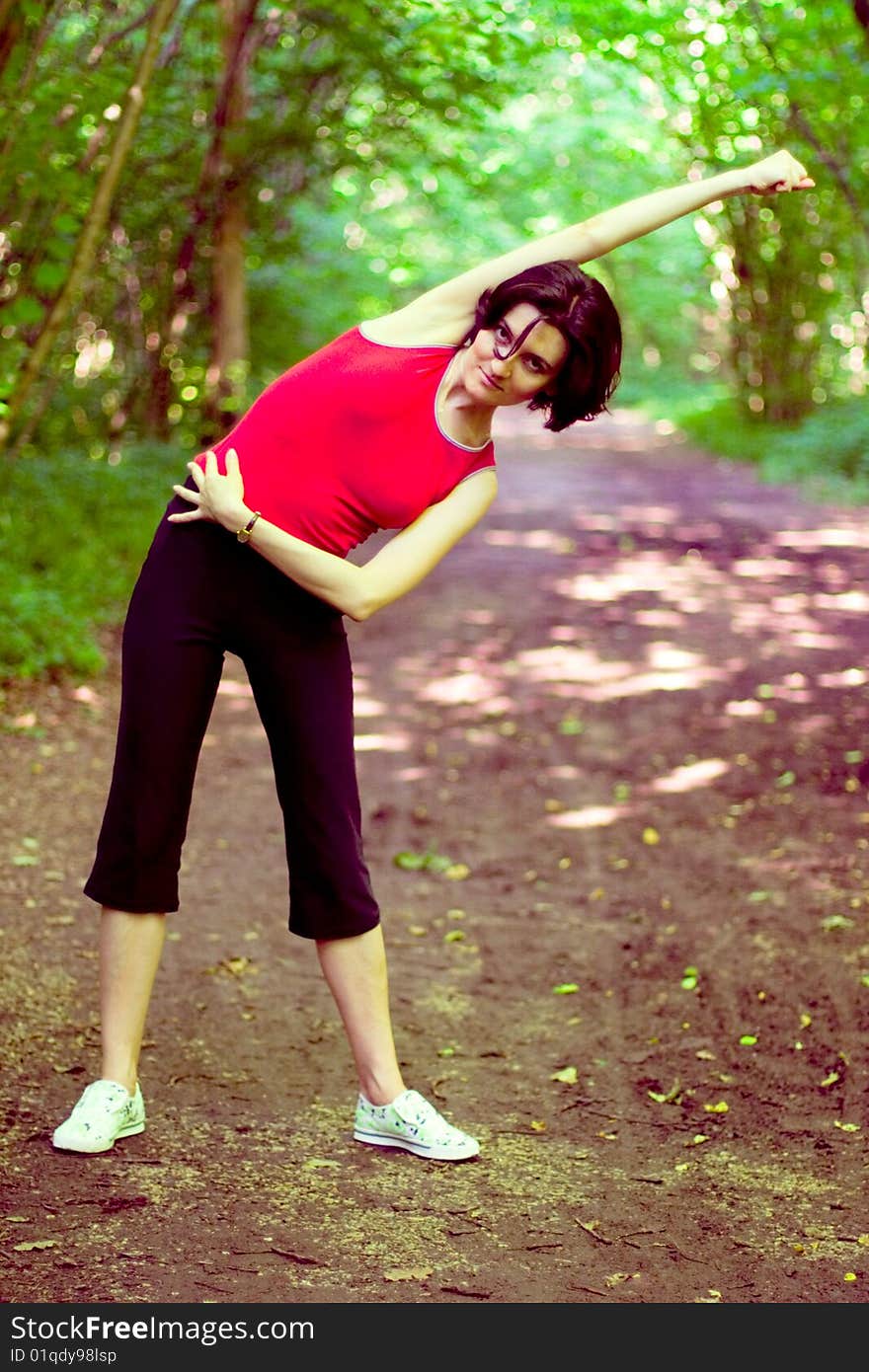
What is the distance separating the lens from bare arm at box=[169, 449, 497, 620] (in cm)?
288

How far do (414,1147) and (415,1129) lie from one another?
47 millimetres

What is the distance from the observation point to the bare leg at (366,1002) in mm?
3270

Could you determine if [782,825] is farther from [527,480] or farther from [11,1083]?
[527,480]

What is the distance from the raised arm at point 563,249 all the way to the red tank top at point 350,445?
0.06 meters

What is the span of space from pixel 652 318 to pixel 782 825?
33.6 metres

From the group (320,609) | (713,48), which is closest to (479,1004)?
(320,609)

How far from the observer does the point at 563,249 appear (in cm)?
300

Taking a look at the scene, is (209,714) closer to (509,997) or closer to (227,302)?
(509,997)

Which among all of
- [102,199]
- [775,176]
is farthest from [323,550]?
[102,199]

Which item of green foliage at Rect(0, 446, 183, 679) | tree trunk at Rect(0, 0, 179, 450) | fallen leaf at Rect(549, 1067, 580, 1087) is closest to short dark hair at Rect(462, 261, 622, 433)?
fallen leaf at Rect(549, 1067, 580, 1087)

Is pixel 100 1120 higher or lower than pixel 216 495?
lower

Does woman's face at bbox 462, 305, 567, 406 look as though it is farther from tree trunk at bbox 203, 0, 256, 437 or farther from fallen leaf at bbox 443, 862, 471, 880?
tree trunk at bbox 203, 0, 256, 437

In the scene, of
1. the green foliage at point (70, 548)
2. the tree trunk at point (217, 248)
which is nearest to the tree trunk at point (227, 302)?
the tree trunk at point (217, 248)

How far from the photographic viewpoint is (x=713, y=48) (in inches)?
452
